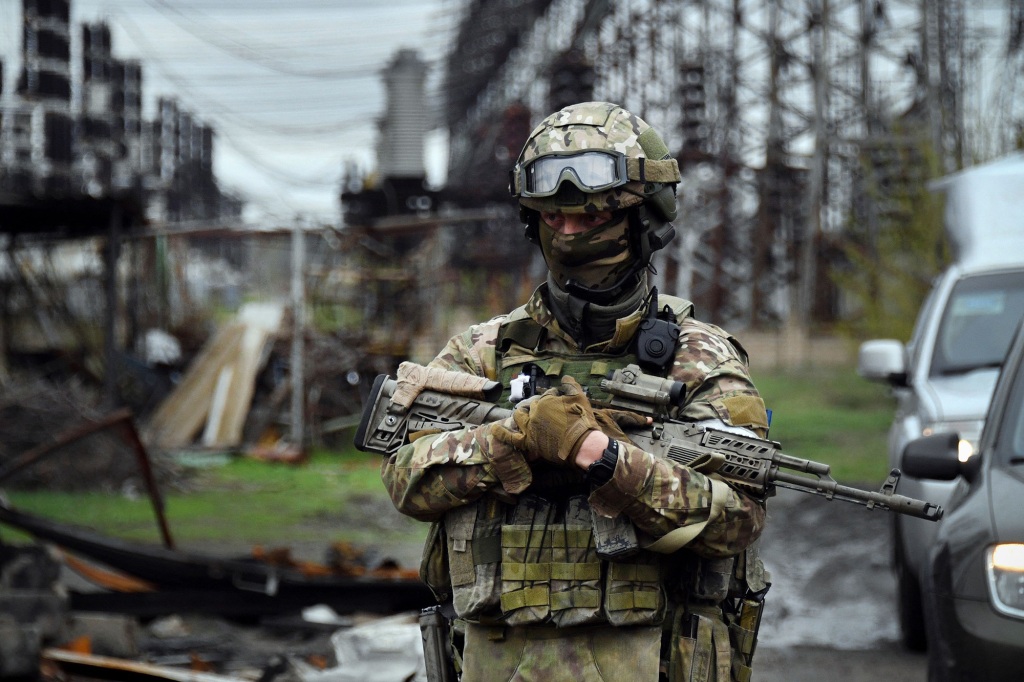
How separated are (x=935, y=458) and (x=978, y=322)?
3058mm

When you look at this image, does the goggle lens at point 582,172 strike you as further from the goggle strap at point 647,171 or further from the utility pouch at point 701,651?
the utility pouch at point 701,651

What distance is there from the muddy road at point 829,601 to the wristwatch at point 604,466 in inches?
120

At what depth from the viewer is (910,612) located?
21.3 feet

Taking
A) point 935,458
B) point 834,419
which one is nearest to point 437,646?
point 935,458

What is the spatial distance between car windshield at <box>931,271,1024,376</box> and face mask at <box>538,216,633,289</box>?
449cm

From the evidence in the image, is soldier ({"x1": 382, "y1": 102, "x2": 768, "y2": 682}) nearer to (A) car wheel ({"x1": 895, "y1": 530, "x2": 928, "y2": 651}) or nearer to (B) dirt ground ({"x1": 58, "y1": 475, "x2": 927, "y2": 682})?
(B) dirt ground ({"x1": 58, "y1": 475, "x2": 927, "y2": 682})

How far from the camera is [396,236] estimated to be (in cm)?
1678

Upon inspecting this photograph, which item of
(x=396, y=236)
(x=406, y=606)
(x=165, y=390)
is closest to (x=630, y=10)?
(x=396, y=236)

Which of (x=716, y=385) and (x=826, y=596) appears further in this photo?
(x=826, y=596)

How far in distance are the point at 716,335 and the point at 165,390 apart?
14210mm

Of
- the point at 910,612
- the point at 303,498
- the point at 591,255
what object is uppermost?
the point at 591,255

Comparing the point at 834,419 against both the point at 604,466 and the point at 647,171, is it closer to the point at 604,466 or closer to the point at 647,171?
the point at 647,171

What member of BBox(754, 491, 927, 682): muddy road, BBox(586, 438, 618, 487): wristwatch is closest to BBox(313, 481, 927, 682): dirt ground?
BBox(754, 491, 927, 682): muddy road

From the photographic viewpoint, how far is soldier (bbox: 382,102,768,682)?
9.00 ft
